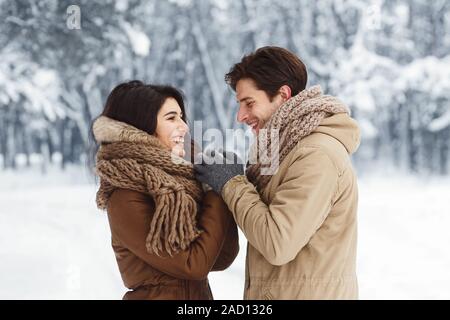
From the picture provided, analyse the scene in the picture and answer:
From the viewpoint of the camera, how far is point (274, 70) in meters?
1.50

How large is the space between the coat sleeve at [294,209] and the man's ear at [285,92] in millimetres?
194

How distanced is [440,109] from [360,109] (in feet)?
2.13

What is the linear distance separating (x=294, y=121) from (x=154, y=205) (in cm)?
42

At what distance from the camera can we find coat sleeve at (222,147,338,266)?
1327 millimetres

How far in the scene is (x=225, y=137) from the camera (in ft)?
15.2

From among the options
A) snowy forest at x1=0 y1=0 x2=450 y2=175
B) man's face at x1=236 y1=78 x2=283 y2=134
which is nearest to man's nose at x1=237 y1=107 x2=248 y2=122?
man's face at x1=236 y1=78 x2=283 y2=134

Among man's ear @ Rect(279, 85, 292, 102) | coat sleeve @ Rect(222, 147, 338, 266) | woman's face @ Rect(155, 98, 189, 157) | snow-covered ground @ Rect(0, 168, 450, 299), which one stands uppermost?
man's ear @ Rect(279, 85, 292, 102)

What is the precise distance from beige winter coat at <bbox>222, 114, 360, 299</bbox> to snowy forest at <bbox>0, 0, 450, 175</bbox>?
320 centimetres

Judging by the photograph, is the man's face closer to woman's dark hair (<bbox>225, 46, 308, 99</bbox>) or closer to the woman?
woman's dark hair (<bbox>225, 46, 308, 99</bbox>)

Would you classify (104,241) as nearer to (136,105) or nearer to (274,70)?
(136,105)

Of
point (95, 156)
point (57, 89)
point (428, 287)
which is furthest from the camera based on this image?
point (57, 89)

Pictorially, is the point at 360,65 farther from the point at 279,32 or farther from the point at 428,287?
the point at 428,287

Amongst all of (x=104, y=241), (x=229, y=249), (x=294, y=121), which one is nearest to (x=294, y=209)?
(x=294, y=121)

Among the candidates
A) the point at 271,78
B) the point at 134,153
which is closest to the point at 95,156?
the point at 134,153
